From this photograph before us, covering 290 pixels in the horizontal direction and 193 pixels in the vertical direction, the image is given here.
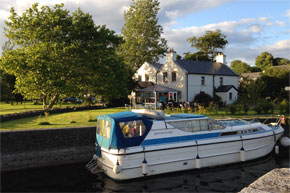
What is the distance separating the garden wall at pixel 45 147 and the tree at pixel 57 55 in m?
7.68

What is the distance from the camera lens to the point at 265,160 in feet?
47.8

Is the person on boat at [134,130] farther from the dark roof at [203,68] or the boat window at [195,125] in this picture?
the dark roof at [203,68]

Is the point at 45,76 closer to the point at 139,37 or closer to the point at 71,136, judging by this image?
the point at 71,136

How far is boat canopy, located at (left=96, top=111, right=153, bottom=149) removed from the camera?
36.5 feet

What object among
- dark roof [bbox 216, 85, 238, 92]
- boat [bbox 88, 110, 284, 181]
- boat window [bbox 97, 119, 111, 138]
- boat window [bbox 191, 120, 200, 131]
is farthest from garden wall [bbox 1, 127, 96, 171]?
dark roof [bbox 216, 85, 238, 92]

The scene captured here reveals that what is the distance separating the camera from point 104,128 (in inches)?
479

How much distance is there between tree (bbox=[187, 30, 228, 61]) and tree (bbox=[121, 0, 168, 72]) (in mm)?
17819

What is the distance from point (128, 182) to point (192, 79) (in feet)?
96.1

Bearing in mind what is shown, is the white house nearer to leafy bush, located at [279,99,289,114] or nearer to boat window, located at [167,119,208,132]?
leafy bush, located at [279,99,289,114]

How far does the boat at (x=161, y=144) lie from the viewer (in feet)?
36.3

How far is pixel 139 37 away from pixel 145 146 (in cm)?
4495

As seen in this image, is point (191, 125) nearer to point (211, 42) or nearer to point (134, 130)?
point (134, 130)

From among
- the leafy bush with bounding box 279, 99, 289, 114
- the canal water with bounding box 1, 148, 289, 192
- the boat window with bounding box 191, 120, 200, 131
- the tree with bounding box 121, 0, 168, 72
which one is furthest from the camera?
the tree with bounding box 121, 0, 168, 72

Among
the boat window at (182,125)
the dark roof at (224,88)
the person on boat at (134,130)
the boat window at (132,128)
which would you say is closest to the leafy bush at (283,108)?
the dark roof at (224,88)
